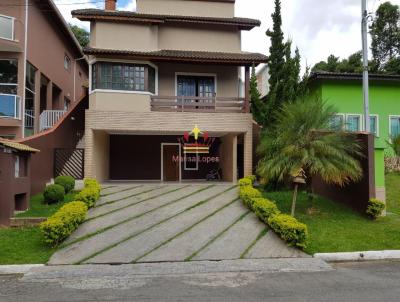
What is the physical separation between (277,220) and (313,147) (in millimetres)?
2750

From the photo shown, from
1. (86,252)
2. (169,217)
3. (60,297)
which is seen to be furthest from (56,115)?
(60,297)

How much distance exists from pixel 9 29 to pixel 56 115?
4.64m

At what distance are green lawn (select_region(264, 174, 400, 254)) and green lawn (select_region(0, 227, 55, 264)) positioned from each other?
20.1 feet

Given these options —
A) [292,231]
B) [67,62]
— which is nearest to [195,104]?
[292,231]

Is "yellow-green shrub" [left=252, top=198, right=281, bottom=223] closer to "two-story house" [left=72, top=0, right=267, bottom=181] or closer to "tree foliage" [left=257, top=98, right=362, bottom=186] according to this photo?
"tree foliage" [left=257, top=98, right=362, bottom=186]

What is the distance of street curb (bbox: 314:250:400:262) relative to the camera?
30.2 feet

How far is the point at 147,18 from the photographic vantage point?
59.2ft

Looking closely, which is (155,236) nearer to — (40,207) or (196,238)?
(196,238)

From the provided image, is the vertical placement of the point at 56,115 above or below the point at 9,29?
below

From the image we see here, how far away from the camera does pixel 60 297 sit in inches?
252

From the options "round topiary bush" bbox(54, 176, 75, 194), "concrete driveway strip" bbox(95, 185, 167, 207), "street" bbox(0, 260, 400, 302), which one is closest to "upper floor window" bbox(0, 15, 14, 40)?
"round topiary bush" bbox(54, 176, 75, 194)

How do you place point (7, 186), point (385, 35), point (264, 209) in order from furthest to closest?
point (385, 35), point (264, 209), point (7, 186)

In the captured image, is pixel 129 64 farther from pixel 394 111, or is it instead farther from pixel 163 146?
pixel 394 111

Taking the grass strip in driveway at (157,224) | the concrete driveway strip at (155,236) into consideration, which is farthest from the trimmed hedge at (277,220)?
the grass strip in driveway at (157,224)
